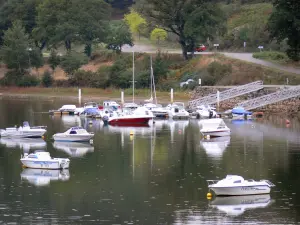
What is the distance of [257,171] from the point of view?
197 feet

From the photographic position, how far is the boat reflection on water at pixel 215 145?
69438mm

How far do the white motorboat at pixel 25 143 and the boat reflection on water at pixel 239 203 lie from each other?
84.3ft

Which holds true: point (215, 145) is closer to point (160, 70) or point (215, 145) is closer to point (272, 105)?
point (272, 105)

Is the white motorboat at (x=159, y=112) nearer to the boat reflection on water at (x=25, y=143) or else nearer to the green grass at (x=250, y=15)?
the boat reflection on water at (x=25, y=143)

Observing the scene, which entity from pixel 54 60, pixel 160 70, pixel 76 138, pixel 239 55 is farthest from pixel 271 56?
pixel 76 138

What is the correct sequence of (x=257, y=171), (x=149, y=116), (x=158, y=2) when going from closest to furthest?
(x=257, y=171) < (x=149, y=116) < (x=158, y=2)

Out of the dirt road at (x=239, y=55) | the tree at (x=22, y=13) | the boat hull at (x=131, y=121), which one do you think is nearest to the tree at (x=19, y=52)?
the tree at (x=22, y=13)

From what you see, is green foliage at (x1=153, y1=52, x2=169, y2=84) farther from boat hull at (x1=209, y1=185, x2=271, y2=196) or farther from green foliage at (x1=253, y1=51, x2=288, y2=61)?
boat hull at (x1=209, y1=185, x2=271, y2=196)

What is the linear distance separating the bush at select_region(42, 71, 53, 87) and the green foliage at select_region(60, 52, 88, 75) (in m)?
2.81

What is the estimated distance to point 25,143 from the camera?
75.7 meters

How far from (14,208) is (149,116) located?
4388cm

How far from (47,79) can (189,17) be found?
26632mm

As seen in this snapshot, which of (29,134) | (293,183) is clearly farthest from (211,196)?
(29,134)

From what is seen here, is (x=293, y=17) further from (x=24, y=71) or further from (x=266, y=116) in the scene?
(x=24, y=71)
